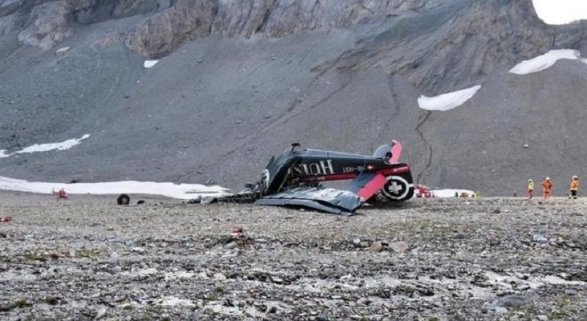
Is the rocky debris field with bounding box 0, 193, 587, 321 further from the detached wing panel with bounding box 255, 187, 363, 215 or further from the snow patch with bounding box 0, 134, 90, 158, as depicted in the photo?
the snow patch with bounding box 0, 134, 90, 158

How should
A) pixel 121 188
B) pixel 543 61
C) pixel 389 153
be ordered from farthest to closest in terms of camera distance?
pixel 543 61 → pixel 121 188 → pixel 389 153

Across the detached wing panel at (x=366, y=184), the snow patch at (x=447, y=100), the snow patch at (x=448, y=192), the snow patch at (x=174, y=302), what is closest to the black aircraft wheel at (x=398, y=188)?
the detached wing panel at (x=366, y=184)

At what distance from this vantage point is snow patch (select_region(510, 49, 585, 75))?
61.8 meters

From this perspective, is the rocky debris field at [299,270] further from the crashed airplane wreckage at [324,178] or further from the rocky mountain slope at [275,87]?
the rocky mountain slope at [275,87]

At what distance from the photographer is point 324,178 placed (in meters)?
26.2

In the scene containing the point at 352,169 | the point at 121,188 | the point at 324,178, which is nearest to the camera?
the point at 352,169

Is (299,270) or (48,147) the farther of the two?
(48,147)

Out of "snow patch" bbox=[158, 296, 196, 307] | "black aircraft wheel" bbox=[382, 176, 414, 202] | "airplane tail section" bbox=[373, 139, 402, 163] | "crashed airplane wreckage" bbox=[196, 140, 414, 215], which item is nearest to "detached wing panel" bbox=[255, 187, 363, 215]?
"crashed airplane wreckage" bbox=[196, 140, 414, 215]

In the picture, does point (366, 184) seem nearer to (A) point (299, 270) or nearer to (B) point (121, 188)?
(A) point (299, 270)

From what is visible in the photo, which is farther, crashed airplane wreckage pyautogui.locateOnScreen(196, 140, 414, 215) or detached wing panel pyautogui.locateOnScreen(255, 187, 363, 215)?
crashed airplane wreckage pyautogui.locateOnScreen(196, 140, 414, 215)

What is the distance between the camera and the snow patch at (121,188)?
160ft

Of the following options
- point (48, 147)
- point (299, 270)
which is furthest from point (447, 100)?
point (299, 270)

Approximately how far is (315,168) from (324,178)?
541mm

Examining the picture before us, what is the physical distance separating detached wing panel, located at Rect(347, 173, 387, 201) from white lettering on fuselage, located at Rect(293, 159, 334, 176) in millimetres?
1459
